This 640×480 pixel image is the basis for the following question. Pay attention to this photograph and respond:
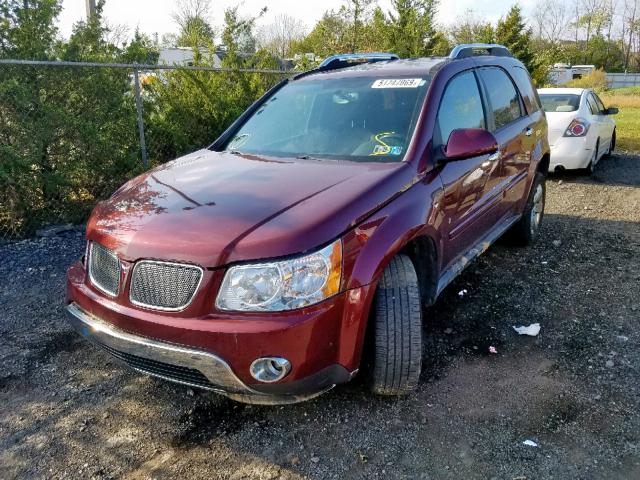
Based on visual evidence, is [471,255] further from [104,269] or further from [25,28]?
[25,28]

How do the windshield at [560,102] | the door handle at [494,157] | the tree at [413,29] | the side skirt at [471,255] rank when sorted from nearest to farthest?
1. the side skirt at [471,255]
2. the door handle at [494,157]
3. the windshield at [560,102]
4. the tree at [413,29]

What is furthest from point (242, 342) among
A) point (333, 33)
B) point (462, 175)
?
point (333, 33)

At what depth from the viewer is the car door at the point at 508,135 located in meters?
4.20

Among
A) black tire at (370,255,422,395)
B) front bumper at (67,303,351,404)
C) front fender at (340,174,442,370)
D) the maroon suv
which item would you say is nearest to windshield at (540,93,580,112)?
the maroon suv

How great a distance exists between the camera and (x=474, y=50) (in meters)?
4.53

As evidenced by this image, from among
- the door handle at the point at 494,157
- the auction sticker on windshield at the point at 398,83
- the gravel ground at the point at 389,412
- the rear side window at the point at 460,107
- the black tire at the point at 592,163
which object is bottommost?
the gravel ground at the point at 389,412

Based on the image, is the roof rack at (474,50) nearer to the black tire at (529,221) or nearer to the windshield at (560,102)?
the black tire at (529,221)

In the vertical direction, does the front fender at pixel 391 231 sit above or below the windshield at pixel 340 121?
below

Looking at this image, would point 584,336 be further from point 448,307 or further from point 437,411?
point 437,411

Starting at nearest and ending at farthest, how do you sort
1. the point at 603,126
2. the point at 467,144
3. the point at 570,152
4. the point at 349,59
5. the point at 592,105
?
1. the point at 467,144
2. the point at 349,59
3. the point at 570,152
4. the point at 592,105
5. the point at 603,126

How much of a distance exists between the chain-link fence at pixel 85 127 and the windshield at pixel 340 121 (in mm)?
2843

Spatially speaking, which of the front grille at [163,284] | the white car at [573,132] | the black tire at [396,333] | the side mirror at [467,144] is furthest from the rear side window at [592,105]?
the front grille at [163,284]

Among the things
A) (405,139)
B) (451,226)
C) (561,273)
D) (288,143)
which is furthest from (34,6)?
(561,273)

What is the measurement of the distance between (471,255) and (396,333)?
4.59 ft
